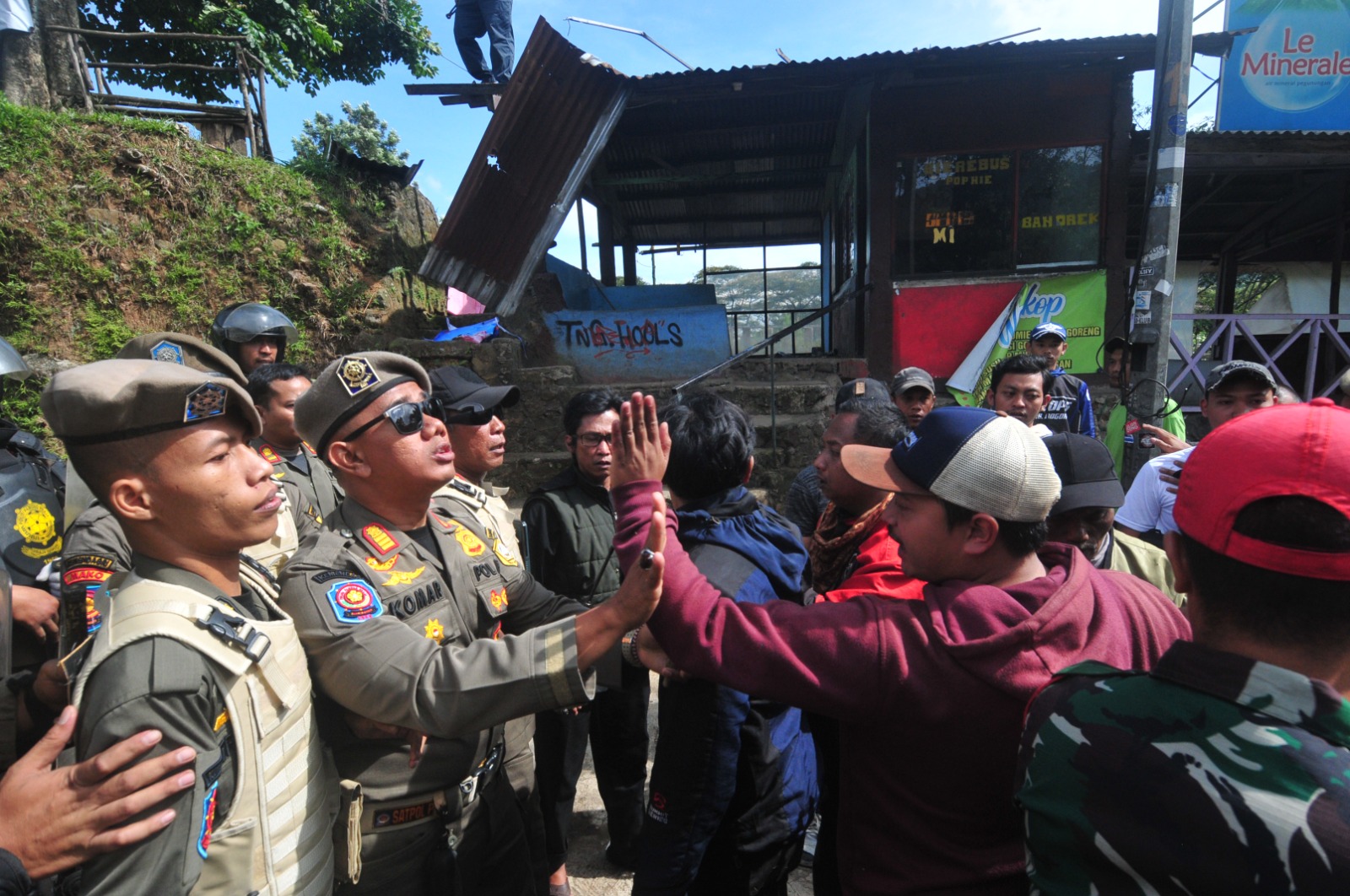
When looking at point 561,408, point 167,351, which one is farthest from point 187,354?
point 561,408

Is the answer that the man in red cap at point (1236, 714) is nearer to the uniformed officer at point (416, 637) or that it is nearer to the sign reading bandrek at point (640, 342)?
the uniformed officer at point (416, 637)

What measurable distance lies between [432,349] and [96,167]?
5237mm

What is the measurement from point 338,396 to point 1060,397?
15.4ft

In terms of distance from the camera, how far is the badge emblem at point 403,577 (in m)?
1.55

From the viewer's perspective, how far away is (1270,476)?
0.82 m

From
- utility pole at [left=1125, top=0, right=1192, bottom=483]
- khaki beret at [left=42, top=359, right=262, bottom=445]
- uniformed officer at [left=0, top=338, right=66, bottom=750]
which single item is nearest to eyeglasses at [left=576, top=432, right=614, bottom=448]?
khaki beret at [left=42, top=359, right=262, bottom=445]

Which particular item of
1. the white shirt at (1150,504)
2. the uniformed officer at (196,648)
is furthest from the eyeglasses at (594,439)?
the white shirt at (1150,504)

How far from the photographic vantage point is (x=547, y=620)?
1969 mm

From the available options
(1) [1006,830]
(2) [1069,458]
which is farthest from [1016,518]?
(2) [1069,458]

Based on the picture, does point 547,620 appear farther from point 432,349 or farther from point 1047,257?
point 1047,257

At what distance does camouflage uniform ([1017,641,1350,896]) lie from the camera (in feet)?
2.43

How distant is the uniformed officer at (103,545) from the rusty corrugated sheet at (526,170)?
582 cm

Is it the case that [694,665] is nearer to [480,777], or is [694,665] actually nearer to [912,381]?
[480,777]

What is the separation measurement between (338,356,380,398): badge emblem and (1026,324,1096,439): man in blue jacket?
398 cm
